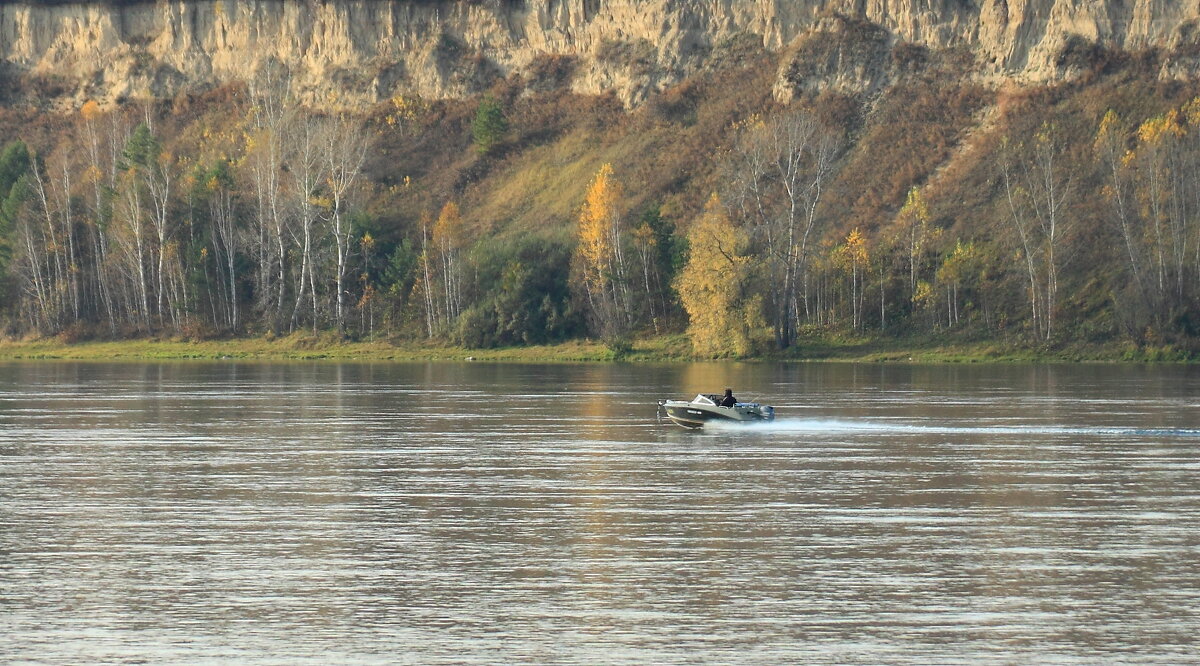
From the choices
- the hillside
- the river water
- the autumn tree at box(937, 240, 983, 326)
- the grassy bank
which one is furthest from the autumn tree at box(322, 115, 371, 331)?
the river water

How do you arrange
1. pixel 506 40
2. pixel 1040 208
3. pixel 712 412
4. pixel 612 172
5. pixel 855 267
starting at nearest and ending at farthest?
pixel 712 412, pixel 855 267, pixel 1040 208, pixel 612 172, pixel 506 40

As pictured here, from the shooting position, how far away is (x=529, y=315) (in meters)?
104

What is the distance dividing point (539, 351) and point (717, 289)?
1431 cm

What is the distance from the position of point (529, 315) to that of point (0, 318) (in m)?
42.0

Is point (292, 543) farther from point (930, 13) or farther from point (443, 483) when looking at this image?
point (930, 13)

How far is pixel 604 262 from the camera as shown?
105m

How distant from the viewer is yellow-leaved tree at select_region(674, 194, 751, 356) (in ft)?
306

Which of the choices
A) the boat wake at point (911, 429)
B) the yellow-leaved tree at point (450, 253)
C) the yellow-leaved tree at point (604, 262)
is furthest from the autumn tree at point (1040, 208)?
the boat wake at point (911, 429)

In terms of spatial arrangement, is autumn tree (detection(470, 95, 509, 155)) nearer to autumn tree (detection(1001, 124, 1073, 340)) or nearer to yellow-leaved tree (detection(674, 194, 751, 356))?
yellow-leaved tree (detection(674, 194, 751, 356))

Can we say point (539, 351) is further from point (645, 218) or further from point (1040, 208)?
point (1040, 208)

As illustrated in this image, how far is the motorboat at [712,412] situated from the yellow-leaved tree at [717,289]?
44514mm

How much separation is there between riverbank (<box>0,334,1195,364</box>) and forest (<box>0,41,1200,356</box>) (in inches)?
52.5

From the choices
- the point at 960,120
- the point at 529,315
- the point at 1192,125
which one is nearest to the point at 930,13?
the point at 960,120

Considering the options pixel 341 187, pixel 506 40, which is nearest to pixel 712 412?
pixel 341 187
